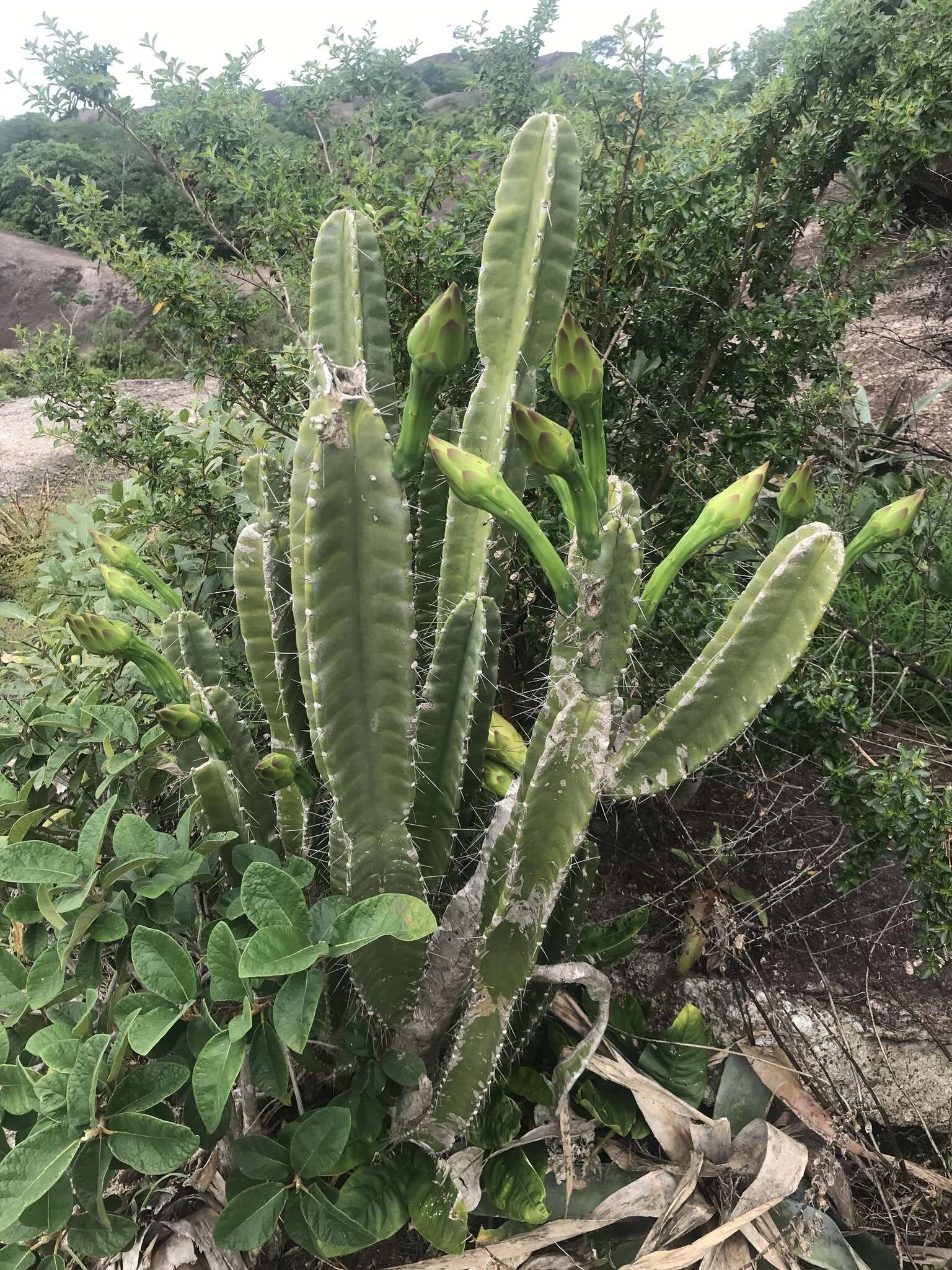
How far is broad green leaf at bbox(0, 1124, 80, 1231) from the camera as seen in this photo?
76 centimetres

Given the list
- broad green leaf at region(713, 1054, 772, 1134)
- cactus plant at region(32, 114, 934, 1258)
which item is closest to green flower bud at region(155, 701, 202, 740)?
cactus plant at region(32, 114, 934, 1258)

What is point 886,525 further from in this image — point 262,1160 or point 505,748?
point 262,1160

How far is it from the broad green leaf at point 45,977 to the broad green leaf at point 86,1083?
0.09 metres

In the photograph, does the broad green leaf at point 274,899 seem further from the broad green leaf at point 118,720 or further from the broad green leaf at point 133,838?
the broad green leaf at point 118,720

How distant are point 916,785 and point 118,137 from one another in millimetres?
11868

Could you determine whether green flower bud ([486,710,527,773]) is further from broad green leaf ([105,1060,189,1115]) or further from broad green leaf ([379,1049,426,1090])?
broad green leaf ([105,1060,189,1115])

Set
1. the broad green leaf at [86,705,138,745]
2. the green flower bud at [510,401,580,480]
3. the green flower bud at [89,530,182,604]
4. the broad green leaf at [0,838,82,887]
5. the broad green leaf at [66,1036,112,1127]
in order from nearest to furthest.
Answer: the green flower bud at [510,401,580,480] < the broad green leaf at [66,1036,112,1127] < the broad green leaf at [0,838,82,887] < the green flower bud at [89,530,182,604] < the broad green leaf at [86,705,138,745]

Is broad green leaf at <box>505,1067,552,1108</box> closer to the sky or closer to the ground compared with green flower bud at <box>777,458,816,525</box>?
closer to the ground

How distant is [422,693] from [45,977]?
58cm

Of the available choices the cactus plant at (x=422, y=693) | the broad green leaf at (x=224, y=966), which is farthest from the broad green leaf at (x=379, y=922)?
the broad green leaf at (x=224, y=966)

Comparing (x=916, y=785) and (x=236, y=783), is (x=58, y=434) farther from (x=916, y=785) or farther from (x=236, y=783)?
(x=916, y=785)

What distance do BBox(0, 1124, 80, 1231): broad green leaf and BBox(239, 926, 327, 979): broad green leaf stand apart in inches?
9.5

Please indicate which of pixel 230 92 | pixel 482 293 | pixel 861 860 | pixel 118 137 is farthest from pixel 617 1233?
pixel 118 137

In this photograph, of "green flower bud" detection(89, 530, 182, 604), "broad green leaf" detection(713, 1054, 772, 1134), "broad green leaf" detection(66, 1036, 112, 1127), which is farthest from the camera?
"broad green leaf" detection(713, 1054, 772, 1134)
